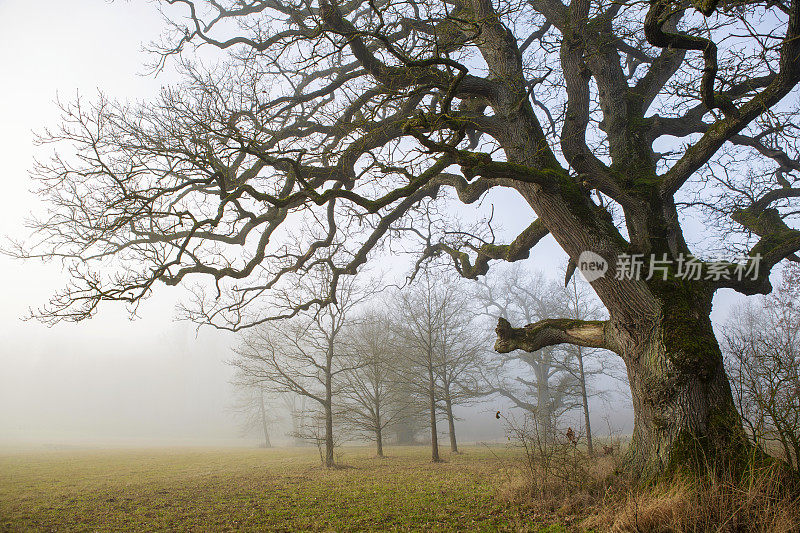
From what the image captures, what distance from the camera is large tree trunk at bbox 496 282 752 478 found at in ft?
15.0

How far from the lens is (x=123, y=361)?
59.8 m

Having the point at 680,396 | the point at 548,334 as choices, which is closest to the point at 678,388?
the point at 680,396

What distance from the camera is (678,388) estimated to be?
4.84 metres

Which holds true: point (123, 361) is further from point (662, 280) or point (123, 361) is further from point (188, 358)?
point (662, 280)

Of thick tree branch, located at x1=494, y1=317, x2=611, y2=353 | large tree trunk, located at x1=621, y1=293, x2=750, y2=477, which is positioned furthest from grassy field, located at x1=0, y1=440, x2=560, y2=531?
thick tree branch, located at x1=494, y1=317, x2=611, y2=353

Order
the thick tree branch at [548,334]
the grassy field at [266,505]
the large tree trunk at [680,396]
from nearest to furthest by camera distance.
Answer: the large tree trunk at [680,396]
the grassy field at [266,505]
the thick tree branch at [548,334]

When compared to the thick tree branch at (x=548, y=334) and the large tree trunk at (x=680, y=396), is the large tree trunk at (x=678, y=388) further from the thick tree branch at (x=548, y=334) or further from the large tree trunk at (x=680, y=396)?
the thick tree branch at (x=548, y=334)

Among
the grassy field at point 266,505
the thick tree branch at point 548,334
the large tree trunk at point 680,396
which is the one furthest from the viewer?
the thick tree branch at point 548,334

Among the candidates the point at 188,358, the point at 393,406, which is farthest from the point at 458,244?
the point at 188,358

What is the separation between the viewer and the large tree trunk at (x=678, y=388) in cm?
458

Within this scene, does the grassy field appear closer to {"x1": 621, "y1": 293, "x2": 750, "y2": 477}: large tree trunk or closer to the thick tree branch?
{"x1": 621, "y1": 293, "x2": 750, "y2": 477}: large tree trunk

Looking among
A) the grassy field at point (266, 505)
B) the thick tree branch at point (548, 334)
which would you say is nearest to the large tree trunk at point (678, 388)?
the thick tree branch at point (548, 334)

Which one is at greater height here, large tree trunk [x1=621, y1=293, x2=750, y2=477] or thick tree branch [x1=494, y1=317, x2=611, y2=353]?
thick tree branch [x1=494, y1=317, x2=611, y2=353]

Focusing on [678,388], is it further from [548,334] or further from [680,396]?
[548,334]
